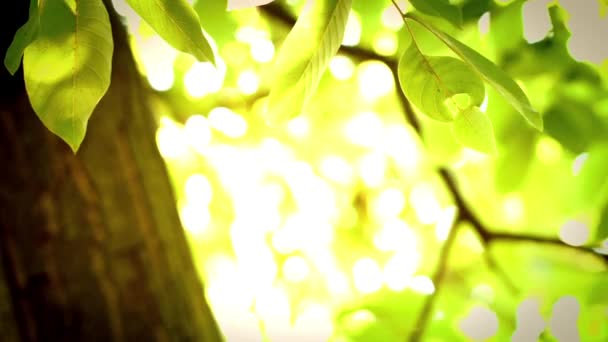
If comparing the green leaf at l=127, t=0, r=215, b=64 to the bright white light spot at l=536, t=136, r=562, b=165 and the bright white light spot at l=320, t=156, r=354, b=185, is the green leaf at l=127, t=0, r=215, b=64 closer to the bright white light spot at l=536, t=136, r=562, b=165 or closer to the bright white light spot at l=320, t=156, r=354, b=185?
the bright white light spot at l=536, t=136, r=562, b=165

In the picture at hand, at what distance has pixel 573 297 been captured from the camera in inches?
60.1

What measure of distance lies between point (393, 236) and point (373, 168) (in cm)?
27

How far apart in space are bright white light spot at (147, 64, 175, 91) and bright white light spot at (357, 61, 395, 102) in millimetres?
643

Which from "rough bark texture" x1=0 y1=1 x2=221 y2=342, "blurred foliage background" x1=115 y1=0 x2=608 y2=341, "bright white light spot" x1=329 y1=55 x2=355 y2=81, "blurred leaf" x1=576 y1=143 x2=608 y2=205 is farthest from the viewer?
"bright white light spot" x1=329 y1=55 x2=355 y2=81

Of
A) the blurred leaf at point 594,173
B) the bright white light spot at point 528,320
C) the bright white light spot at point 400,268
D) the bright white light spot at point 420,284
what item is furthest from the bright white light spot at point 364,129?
the blurred leaf at point 594,173

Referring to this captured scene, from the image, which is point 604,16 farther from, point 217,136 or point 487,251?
point 217,136

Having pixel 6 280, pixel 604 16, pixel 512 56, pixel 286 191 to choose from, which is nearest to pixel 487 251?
pixel 512 56

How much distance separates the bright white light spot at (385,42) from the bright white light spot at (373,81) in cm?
18

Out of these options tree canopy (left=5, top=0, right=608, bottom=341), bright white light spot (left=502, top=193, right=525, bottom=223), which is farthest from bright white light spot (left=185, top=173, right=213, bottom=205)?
bright white light spot (left=502, top=193, right=525, bottom=223)

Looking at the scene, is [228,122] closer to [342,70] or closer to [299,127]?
[299,127]

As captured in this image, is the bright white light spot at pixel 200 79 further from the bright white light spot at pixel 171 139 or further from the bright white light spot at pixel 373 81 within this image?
the bright white light spot at pixel 373 81

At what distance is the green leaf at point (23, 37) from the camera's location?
0.43 m

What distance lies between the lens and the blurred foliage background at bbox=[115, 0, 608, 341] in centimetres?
129

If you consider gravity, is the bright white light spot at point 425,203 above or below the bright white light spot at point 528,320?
above
